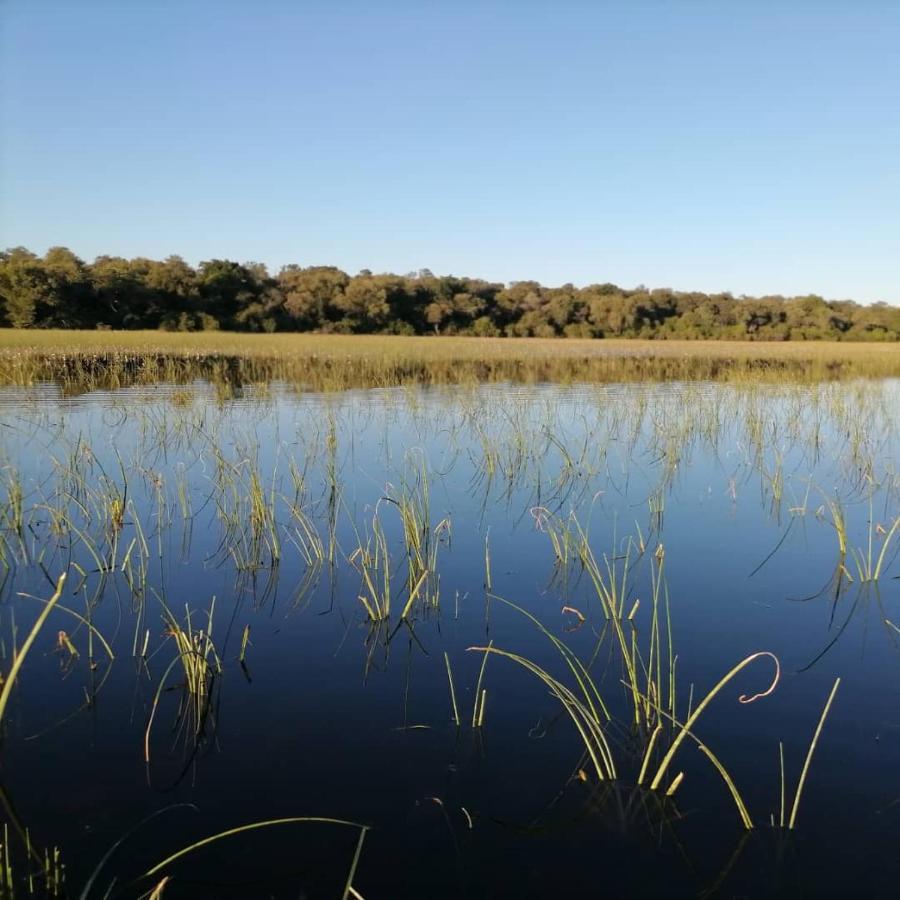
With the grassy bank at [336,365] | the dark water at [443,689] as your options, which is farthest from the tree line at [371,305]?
the dark water at [443,689]

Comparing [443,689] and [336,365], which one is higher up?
[336,365]

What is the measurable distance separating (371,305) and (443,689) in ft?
161

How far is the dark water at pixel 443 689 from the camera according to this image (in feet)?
7.06

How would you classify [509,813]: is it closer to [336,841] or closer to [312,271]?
[336,841]

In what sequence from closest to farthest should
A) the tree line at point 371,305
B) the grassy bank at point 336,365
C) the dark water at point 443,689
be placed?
the dark water at point 443,689, the grassy bank at point 336,365, the tree line at point 371,305

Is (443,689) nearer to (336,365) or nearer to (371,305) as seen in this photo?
(336,365)

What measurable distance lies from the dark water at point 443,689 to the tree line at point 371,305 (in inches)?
A: 1356

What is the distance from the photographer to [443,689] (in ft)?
10.3

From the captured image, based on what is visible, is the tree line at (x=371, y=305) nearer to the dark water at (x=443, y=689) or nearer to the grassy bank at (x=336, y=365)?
the grassy bank at (x=336, y=365)

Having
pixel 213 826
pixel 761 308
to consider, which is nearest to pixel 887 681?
pixel 213 826

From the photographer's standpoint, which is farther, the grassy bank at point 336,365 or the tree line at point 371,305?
the tree line at point 371,305

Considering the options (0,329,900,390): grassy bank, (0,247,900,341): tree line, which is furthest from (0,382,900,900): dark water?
(0,247,900,341): tree line

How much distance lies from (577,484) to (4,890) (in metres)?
5.57

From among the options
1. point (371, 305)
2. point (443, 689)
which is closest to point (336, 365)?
point (443, 689)
